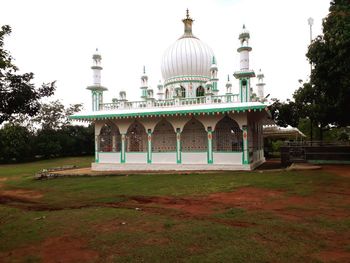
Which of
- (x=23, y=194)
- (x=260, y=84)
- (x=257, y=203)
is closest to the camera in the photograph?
(x=257, y=203)

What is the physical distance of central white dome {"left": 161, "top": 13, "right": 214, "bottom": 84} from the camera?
23938 mm

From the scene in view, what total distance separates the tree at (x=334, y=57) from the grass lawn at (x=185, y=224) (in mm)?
5265

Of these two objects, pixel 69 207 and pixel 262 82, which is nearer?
pixel 69 207

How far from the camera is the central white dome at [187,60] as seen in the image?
23.9 m

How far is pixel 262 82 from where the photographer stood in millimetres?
26000

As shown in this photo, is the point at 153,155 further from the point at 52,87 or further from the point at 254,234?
the point at 254,234

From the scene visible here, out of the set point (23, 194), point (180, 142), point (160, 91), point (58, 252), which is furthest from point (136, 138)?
point (58, 252)

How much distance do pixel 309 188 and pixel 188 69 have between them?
14.8 metres

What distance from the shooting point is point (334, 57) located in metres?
15.0

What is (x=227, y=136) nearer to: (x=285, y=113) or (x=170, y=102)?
(x=170, y=102)

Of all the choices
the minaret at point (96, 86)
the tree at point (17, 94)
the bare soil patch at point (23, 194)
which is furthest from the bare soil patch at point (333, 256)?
the minaret at point (96, 86)

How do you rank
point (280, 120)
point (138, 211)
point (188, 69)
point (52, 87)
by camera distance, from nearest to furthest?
point (52, 87)
point (138, 211)
point (188, 69)
point (280, 120)

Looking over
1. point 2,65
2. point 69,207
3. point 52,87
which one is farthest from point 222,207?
point 2,65

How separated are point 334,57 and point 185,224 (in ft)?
39.8
